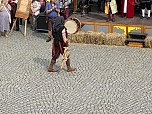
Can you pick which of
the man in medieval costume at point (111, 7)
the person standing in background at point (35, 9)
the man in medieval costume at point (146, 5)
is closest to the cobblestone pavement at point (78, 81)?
the person standing in background at point (35, 9)

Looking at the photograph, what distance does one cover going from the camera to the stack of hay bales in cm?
1320

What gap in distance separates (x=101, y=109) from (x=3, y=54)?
4.70 m

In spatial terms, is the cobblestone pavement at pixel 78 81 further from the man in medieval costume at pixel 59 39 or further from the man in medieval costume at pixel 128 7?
the man in medieval costume at pixel 128 7

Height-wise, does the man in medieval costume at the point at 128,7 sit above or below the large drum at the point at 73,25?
above

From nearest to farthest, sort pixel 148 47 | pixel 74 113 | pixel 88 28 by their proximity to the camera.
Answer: pixel 74 113 < pixel 148 47 < pixel 88 28

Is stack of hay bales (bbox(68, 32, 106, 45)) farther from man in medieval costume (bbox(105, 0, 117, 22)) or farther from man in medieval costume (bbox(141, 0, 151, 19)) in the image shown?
man in medieval costume (bbox(141, 0, 151, 19))

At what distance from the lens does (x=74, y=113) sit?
321 inches

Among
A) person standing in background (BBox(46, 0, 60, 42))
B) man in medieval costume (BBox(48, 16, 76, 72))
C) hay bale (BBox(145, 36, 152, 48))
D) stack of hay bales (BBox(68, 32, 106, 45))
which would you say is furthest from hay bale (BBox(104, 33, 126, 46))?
man in medieval costume (BBox(48, 16, 76, 72))

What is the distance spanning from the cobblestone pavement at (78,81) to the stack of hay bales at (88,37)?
0.30 metres

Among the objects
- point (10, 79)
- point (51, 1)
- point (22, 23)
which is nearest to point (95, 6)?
point (22, 23)

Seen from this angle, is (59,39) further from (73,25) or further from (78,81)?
(73,25)

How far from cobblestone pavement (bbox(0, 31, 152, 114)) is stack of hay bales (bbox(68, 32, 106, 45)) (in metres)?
0.30

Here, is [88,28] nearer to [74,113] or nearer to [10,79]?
[10,79]

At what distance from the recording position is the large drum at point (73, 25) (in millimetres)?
13253
